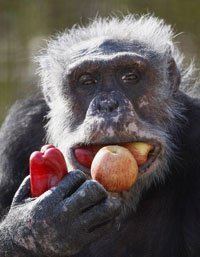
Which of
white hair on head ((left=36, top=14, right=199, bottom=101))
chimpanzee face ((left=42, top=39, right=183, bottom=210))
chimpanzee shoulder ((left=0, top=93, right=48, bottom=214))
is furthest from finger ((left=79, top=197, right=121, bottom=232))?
white hair on head ((left=36, top=14, right=199, bottom=101))

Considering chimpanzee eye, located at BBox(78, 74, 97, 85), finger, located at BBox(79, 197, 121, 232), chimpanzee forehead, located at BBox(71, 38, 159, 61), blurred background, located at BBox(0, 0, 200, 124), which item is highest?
blurred background, located at BBox(0, 0, 200, 124)

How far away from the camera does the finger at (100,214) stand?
5418 millimetres

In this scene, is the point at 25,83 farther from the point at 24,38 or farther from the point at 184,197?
the point at 184,197

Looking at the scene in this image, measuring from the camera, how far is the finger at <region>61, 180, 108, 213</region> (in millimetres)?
5409

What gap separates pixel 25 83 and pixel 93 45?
16.3 ft

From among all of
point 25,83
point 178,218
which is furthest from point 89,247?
point 25,83

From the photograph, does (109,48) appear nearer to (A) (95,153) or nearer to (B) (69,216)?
(A) (95,153)

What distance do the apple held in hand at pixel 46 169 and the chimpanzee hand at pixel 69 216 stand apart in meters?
0.08

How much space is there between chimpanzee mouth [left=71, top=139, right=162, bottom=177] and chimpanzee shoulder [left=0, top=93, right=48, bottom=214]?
791 millimetres

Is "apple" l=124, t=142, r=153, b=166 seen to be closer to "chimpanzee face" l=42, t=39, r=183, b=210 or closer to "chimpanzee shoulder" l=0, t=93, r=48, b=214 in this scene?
"chimpanzee face" l=42, t=39, r=183, b=210

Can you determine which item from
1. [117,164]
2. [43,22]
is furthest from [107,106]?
[43,22]

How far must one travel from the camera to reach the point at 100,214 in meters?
5.43

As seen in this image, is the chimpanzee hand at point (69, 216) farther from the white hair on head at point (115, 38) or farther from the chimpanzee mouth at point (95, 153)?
the white hair on head at point (115, 38)

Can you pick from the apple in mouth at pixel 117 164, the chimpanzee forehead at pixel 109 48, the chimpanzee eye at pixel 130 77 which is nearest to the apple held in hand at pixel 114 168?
the apple in mouth at pixel 117 164
